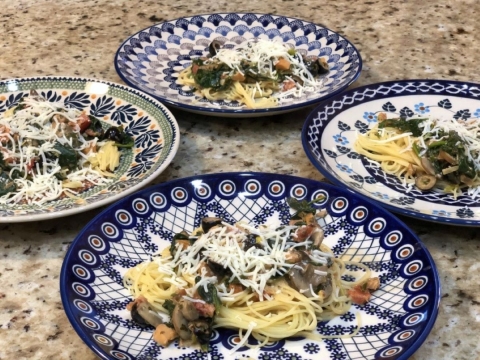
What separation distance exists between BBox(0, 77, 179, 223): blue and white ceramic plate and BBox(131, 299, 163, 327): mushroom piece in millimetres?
362

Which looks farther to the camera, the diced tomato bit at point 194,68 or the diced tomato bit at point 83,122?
the diced tomato bit at point 194,68

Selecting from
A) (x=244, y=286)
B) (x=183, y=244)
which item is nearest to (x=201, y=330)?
(x=244, y=286)

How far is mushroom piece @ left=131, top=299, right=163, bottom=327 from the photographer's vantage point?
1247 mm

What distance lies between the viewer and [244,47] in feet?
8.13

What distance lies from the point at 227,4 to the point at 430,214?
2165 millimetres

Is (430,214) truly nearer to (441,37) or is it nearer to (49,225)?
(49,225)

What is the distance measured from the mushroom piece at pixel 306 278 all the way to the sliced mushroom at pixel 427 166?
635 mm

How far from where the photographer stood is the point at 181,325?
1.21 m

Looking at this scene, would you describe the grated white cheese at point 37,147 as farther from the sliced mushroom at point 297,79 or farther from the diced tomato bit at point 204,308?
the sliced mushroom at point 297,79

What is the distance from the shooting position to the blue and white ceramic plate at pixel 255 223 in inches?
47.1

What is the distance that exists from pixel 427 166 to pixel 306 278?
2.22 feet

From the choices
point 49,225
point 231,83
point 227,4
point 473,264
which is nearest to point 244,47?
point 231,83

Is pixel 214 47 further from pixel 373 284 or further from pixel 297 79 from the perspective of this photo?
pixel 373 284

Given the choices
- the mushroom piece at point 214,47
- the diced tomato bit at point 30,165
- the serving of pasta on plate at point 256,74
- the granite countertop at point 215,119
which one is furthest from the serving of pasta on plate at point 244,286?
the mushroom piece at point 214,47
